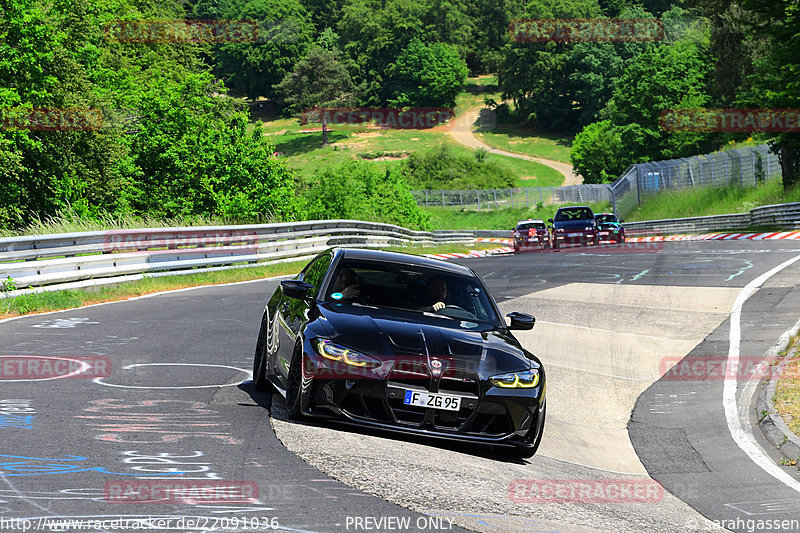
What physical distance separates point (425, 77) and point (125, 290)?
153m

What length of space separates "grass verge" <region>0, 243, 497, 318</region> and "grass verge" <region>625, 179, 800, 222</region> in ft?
91.6

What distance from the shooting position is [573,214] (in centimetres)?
3981

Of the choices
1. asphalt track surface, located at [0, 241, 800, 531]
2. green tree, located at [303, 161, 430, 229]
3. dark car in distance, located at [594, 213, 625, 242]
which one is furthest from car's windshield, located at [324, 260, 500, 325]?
green tree, located at [303, 161, 430, 229]

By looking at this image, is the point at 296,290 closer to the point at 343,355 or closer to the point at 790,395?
the point at 343,355

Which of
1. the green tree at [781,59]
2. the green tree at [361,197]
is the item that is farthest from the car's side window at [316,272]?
the green tree at [361,197]

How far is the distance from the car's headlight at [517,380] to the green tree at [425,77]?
163m

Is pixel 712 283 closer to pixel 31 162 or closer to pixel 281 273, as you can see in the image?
pixel 281 273

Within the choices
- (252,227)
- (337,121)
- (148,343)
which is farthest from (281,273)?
(337,121)

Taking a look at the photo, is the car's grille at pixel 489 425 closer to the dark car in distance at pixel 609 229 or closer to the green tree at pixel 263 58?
the dark car in distance at pixel 609 229

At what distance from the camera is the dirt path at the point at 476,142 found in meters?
124

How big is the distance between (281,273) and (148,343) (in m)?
13.6

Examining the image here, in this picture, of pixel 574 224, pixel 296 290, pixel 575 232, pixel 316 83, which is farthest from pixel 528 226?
pixel 316 83

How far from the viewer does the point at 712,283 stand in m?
21.1

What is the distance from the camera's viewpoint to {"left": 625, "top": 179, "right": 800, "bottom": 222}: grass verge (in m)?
48.5
